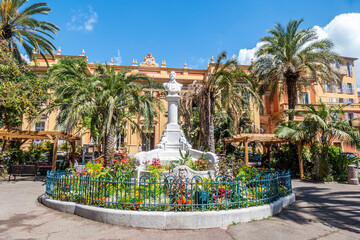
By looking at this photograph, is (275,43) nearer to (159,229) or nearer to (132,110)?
(132,110)

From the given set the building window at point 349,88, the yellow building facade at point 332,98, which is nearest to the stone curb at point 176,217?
the yellow building facade at point 332,98

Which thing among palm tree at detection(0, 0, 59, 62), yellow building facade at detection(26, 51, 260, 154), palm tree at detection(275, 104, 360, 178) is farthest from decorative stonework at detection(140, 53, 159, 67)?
palm tree at detection(275, 104, 360, 178)

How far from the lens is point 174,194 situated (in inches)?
221

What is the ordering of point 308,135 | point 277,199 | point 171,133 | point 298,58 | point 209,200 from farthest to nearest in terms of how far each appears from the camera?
point 298,58 < point 308,135 < point 171,133 < point 277,199 < point 209,200

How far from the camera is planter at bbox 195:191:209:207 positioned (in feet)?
17.1

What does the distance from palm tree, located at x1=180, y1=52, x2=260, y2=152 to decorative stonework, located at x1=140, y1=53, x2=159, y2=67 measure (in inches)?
623

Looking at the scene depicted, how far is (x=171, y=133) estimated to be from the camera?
427 inches

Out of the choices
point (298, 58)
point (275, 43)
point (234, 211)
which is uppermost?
point (275, 43)

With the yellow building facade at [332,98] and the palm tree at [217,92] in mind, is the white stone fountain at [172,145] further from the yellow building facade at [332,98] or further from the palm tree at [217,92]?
the yellow building facade at [332,98]

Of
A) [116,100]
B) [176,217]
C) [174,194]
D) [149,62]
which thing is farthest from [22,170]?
[149,62]

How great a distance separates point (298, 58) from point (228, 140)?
7.62m

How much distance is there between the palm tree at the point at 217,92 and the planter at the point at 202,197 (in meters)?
8.54

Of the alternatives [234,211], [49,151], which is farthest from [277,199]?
[49,151]

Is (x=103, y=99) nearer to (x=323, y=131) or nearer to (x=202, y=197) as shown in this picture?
(x=202, y=197)
